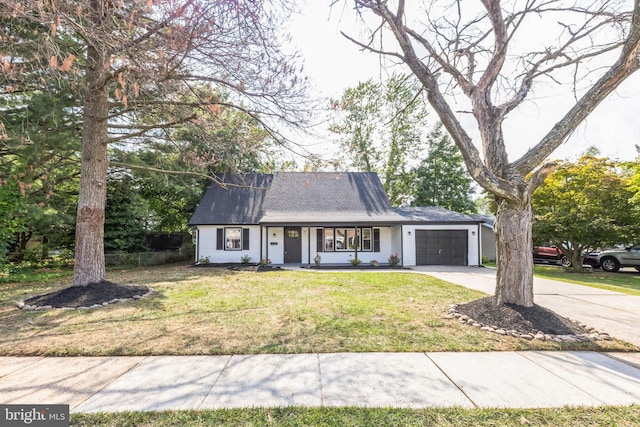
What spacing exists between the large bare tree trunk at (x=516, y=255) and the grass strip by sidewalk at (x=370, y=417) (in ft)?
8.93

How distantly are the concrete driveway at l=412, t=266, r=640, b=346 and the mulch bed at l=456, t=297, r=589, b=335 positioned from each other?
69 centimetres

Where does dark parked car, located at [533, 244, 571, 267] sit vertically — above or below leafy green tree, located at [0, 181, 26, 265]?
below

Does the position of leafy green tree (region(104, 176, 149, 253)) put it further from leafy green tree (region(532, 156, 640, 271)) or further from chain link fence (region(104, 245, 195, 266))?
leafy green tree (region(532, 156, 640, 271))

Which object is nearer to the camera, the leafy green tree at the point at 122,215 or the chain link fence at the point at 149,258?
the chain link fence at the point at 149,258

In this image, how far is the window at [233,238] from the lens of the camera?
15602 mm

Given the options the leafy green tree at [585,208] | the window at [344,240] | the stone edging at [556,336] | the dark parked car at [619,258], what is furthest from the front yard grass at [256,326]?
the dark parked car at [619,258]

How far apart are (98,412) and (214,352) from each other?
4.65ft

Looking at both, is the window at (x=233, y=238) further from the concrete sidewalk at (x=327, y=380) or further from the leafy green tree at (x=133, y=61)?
the concrete sidewalk at (x=327, y=380)

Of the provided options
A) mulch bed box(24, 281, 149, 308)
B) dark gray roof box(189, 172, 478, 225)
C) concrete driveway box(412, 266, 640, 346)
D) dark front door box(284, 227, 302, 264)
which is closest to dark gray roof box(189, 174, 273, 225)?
dark gray roof box(189, 172, 478, 225)

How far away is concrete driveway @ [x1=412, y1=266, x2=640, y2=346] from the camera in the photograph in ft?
16.5

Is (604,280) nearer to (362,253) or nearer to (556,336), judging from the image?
(362,253)

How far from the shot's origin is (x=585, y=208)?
13.1 meters

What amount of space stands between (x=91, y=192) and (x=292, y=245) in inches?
382

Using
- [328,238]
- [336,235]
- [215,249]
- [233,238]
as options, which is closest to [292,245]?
[328,238]
